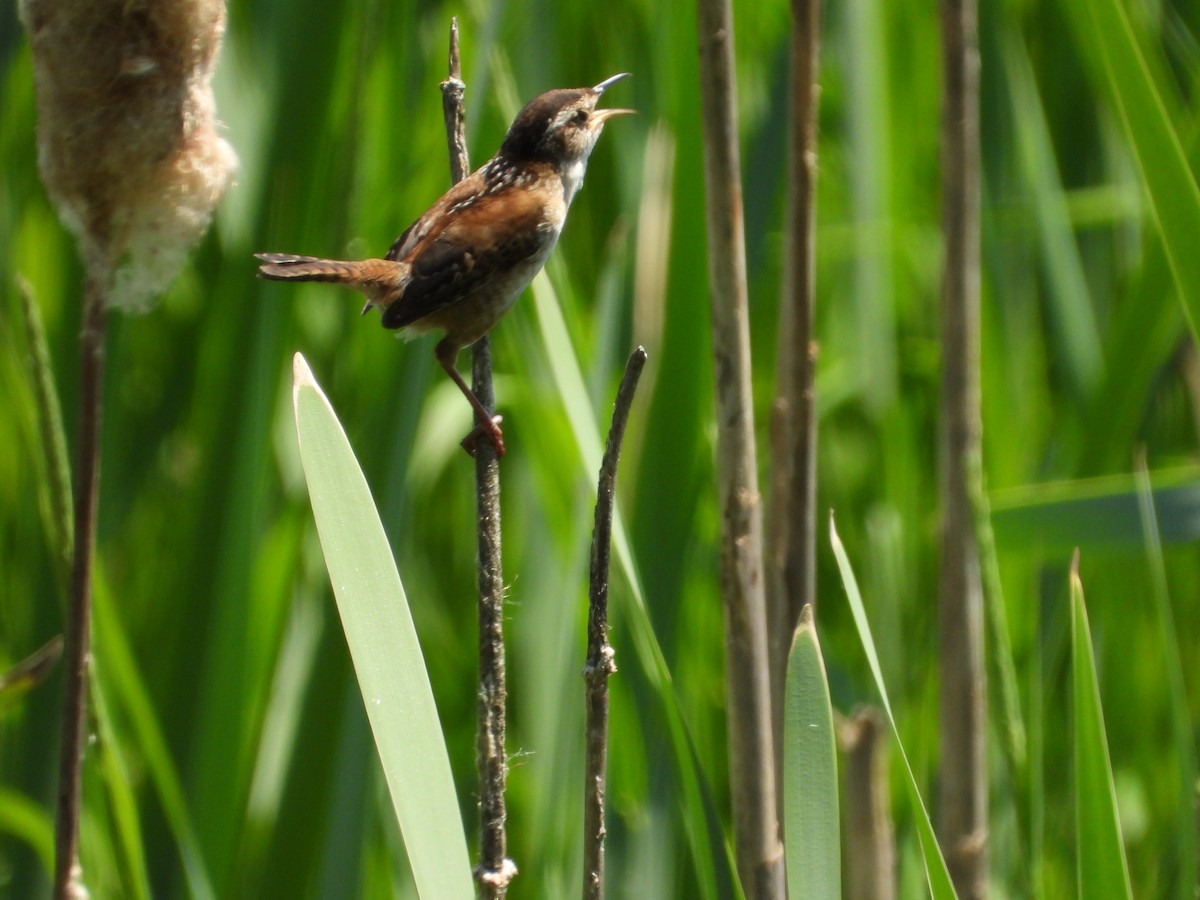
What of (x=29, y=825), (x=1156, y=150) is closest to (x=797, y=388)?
(x=1156, y=150)

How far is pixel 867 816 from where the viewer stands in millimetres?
1491

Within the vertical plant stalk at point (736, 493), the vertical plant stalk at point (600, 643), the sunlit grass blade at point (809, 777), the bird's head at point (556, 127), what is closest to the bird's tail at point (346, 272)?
the bird's head at point (556, 127)

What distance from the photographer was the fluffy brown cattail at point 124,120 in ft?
3.47

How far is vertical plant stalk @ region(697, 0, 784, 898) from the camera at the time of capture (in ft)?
4.41

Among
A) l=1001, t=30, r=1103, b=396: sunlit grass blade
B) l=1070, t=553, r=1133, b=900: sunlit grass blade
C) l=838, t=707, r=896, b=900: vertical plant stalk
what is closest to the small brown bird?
l=838, t=707, r=896, b=900: vertical plant stalk

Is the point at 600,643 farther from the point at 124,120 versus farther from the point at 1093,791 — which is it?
the point at 124,120

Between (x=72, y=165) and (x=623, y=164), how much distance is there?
1202mm

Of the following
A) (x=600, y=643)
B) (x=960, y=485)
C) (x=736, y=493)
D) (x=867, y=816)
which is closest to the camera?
(x=600, y=643)

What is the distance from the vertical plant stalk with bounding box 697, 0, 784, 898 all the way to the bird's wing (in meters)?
0.27

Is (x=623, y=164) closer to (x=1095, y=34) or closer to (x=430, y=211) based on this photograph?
(x=430, y=211)

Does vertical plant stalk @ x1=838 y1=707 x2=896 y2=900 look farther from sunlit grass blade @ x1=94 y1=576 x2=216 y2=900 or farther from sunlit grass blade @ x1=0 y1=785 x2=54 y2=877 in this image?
sunlit grass blade @ x1=0 y1=785 x2=54 y2=877

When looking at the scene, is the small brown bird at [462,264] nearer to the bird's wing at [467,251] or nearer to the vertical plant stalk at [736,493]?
the bird's wing at [467,251]

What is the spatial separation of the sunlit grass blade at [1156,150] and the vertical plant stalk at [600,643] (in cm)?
62

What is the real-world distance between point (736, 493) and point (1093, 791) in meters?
0.49
